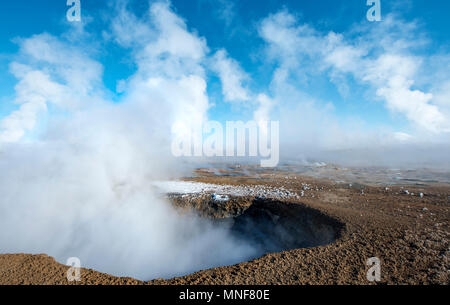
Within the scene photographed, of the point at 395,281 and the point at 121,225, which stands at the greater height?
the point at 395,281

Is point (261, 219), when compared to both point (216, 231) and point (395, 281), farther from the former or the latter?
point (395, 281)

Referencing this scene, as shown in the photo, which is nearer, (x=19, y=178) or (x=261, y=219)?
(x=19, y=178)

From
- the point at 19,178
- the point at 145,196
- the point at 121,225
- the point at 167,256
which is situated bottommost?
the point at 167,256

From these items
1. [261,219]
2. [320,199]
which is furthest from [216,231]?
[320,199]
